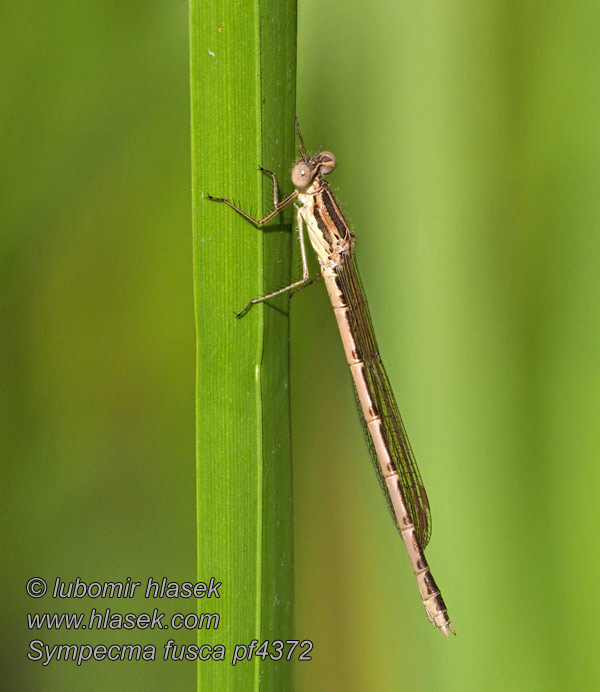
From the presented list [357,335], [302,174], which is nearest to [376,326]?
[357,335]

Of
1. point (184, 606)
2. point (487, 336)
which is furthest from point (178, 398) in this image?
point (487, 336)

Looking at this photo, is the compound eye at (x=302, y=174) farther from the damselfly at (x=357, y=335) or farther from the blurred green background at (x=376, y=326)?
the blurred green background at (x=376, y=326)

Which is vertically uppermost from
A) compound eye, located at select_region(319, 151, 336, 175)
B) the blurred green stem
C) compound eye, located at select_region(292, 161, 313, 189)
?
compound eye, located at select_region(319, 151, 336, 175)

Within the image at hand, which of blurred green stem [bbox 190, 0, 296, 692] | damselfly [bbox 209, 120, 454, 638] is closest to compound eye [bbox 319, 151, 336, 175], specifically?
damselfly [bbox 209, 120, 454, 638]

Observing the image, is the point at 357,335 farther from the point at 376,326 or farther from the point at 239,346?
the point at 239,346

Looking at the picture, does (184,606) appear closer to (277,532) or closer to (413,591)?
(413,591)

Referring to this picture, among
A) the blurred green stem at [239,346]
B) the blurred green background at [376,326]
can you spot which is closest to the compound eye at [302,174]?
the blurred green background at [376,326]

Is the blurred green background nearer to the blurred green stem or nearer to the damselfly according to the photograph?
the damselfly
